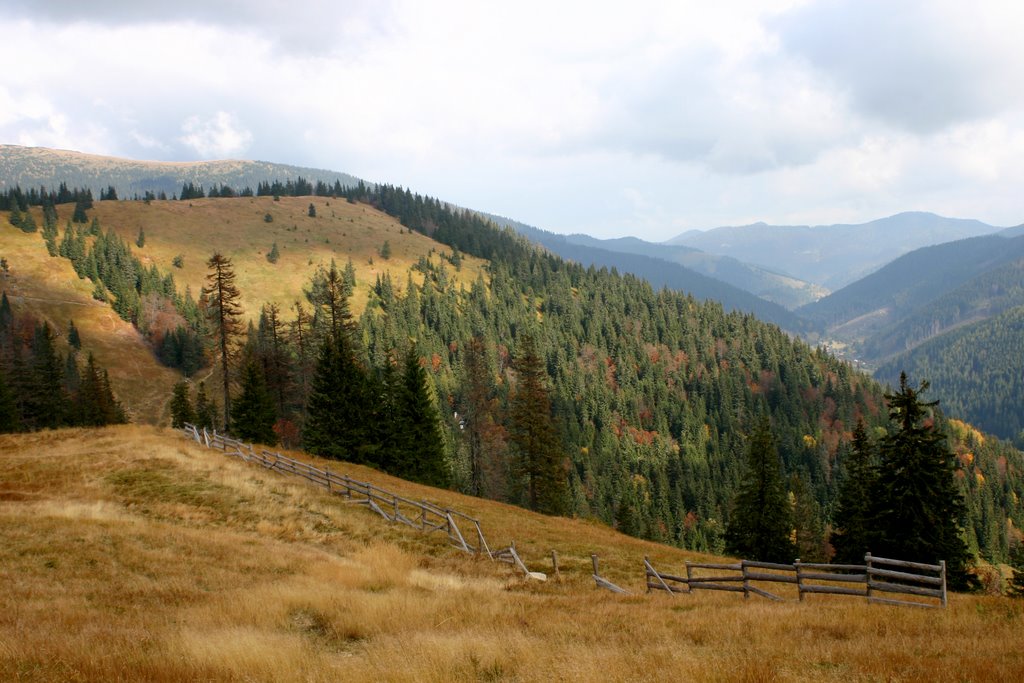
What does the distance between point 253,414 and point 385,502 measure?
29171 mm

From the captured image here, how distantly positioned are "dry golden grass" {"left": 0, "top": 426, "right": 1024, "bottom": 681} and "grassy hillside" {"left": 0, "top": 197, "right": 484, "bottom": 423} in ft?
286

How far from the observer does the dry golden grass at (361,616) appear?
830cm

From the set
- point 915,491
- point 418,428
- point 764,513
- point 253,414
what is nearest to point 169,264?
point 253,414

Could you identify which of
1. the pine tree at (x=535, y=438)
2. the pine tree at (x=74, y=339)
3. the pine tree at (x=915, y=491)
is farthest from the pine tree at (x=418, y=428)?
the pine tree at (x=74, y=339)

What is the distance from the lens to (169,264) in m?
145

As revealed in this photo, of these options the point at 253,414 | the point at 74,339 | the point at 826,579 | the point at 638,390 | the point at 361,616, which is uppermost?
the point at 74,339

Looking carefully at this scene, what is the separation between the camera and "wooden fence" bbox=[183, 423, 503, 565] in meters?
24.5

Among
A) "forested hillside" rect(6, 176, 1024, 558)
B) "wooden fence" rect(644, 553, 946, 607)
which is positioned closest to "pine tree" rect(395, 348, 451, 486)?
"forested hillside" rect(6, 176, 1024, 558)

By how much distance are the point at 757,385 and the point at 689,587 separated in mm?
176691

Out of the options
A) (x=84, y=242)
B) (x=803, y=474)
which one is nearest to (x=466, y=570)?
(x=803, y=474)

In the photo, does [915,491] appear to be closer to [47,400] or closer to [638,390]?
[47,400]

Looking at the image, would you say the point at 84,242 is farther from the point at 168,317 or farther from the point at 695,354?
the point at 695,354

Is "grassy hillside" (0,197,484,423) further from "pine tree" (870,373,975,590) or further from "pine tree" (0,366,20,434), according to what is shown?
"pine tree" (870,373,975,590)

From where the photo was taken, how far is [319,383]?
49.7 metres
